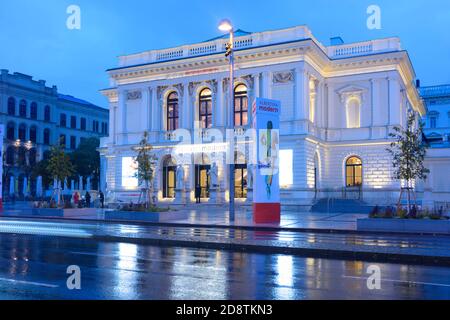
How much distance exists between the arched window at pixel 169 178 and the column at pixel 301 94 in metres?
13.2

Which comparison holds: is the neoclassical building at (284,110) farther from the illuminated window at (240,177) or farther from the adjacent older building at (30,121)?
the adjacent older building at (30,121)

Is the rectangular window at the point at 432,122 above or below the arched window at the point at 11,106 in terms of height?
below

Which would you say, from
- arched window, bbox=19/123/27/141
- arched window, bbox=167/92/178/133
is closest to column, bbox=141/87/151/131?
arched window, bbox=167/92/178/133

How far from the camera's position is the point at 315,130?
43.2 metres

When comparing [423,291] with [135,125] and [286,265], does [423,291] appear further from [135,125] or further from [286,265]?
[135,125]

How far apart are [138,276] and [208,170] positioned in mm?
35078

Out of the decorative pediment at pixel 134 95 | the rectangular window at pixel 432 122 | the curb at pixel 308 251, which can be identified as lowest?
the curb at pixel 308 251

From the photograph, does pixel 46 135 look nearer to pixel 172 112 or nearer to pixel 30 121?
pixel 30 121

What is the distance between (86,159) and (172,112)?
115ft

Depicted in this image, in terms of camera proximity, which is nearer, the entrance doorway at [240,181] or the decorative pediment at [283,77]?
the decorative pediment at [283,77]

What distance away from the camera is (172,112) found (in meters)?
48.3

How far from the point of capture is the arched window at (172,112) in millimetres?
48094

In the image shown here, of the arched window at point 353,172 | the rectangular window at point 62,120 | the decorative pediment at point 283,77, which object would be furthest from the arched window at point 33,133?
the arched window at point 353,172
